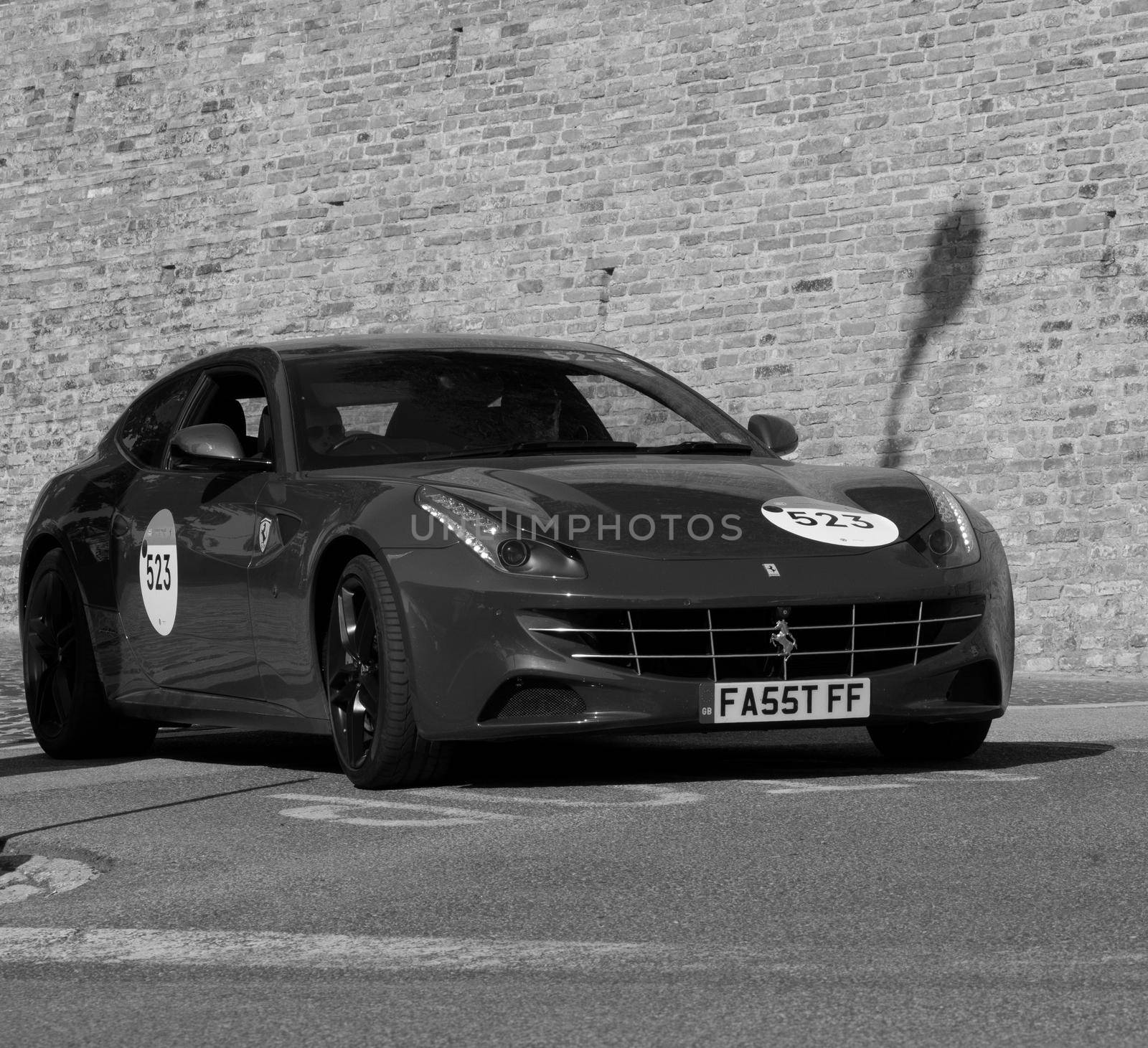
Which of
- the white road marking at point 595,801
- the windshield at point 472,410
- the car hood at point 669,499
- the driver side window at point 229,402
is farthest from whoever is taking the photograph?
the driver side window at point 229,402

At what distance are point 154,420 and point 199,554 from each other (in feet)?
3.52

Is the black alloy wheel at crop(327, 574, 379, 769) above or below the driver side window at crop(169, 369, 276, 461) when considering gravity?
below

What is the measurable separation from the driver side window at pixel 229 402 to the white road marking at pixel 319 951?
3.39 m

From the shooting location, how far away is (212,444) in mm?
6637

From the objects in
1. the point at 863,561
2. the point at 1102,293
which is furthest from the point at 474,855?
the point at 1102,293

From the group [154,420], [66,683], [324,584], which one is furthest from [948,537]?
[66,683]

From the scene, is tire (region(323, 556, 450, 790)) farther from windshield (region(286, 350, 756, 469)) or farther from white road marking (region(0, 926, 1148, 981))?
white road marking (region(0, 926, 1148, 981))

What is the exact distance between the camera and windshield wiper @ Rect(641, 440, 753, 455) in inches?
272

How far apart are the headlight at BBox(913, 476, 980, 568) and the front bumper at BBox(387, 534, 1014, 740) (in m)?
0.32

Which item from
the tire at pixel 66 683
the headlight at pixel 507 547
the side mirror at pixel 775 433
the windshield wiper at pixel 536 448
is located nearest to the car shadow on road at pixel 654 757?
the tire at pixel 66 683

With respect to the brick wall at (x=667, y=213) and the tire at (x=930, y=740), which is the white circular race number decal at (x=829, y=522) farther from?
the brick wall at (x=667, y=213)

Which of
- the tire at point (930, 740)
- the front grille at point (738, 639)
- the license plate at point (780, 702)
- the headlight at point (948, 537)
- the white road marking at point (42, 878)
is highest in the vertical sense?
the headlight at point (948, 537)

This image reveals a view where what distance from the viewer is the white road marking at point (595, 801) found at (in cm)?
568

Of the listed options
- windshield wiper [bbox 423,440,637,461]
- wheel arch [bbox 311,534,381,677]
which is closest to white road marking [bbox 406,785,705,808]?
wheel arch [bbox 311,534,381,677]
